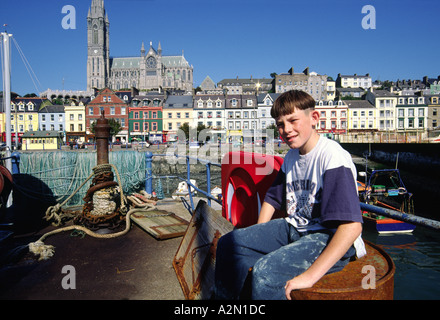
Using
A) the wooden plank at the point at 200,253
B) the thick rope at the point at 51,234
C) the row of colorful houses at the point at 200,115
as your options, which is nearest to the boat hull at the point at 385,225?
the thick rope at the point at 51,234

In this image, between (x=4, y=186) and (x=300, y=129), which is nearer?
(x=300, y=129)

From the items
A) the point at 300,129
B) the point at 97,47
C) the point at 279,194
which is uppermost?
the point at 97,47

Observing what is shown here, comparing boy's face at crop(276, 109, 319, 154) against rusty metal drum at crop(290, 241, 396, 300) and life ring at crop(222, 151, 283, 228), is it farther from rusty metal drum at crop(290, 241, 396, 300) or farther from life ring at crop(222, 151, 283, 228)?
rusty metal drum at crop(290, 241, 396, 300)

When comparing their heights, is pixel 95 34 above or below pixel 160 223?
above

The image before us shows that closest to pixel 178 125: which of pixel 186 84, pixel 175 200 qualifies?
pixel 175 200

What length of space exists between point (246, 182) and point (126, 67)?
463ft

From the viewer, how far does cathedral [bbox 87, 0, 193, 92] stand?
125250 mm

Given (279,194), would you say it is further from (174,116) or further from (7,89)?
(174,116)

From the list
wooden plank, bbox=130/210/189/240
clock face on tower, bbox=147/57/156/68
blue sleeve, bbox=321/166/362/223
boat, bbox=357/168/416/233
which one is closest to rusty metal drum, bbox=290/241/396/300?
blue sleeve, bbox=321/166/362/223

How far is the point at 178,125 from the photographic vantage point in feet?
196

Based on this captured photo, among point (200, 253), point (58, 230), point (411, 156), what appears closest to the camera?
point (200, 253)

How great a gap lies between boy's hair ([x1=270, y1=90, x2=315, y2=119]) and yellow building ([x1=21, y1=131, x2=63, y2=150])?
53806mm

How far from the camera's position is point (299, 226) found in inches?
73.3

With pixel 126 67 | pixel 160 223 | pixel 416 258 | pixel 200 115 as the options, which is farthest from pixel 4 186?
pixel 126 67
